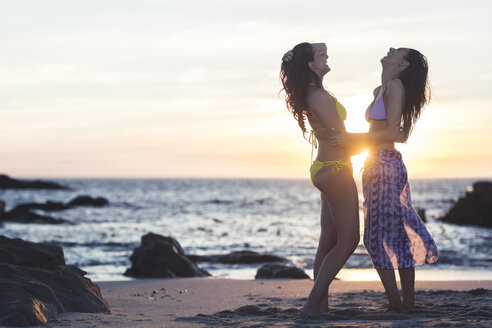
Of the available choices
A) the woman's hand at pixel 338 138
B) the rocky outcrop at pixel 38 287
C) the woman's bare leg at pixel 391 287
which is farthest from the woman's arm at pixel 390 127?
the rocky outcrop at pixel 38 287

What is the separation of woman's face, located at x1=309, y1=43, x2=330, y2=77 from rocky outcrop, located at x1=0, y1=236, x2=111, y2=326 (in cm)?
295

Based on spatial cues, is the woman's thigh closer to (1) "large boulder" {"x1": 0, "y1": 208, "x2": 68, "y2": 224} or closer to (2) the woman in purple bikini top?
(2) the woman in purple bikini top

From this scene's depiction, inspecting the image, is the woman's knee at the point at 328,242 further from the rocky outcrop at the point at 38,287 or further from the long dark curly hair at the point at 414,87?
the rocky outcrop at the point at 38,287

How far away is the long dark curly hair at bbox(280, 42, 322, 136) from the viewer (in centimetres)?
552

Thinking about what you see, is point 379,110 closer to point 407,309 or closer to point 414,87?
point 414,87

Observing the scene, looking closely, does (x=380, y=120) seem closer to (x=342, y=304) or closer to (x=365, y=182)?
(x=365, y=182)

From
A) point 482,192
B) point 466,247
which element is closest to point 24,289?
point 466,247

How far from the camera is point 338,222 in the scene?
220 inches

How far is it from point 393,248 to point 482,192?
31.7m

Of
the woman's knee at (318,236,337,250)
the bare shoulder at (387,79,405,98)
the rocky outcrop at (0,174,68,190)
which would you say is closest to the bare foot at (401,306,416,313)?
the woman's knee at (318,236,337,250)

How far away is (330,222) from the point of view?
5.78 metres

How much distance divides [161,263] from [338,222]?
6623 mm

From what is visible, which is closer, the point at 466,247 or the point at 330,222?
the point at 330,222

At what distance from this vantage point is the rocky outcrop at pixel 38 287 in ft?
17.3
